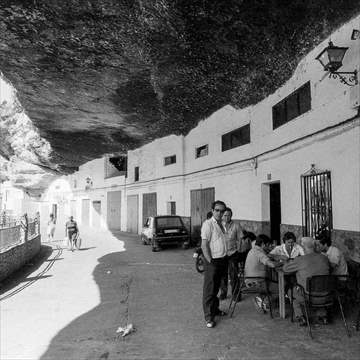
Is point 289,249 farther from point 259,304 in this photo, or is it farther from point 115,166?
point 115,166

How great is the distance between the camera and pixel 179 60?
34.7 ft

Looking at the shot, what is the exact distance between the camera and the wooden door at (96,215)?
98.4ft

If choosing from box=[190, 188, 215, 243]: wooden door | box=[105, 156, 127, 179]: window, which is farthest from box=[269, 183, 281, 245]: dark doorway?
box=[105, 156, 127, 179]: window

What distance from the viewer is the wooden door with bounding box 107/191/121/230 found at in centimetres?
2680

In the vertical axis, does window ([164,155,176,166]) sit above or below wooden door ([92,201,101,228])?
above

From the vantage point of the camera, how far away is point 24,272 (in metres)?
10.5

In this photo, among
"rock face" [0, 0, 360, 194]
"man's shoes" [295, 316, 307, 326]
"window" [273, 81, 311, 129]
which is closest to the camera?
"man's shoes" [295, 316, 307, 326]

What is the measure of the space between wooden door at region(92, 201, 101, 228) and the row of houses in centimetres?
688

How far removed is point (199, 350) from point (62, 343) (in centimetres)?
189

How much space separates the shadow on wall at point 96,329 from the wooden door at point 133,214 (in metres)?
14.9

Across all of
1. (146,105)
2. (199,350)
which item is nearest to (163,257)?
(146,105)

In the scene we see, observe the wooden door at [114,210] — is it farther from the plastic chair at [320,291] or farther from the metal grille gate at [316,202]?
the plastic chair at [320,291]

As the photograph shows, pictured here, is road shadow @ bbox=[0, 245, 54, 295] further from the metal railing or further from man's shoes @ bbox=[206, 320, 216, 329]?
man's shoes @ bbox=[206, 320, 216, 329]

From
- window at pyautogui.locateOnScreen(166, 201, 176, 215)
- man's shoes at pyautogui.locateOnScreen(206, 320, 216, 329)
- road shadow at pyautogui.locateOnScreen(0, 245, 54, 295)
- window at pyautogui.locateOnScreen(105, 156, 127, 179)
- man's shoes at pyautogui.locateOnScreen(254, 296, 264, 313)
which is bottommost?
road shadow at pyautogui.locateOnScreen(0, 245, 54, 295)
